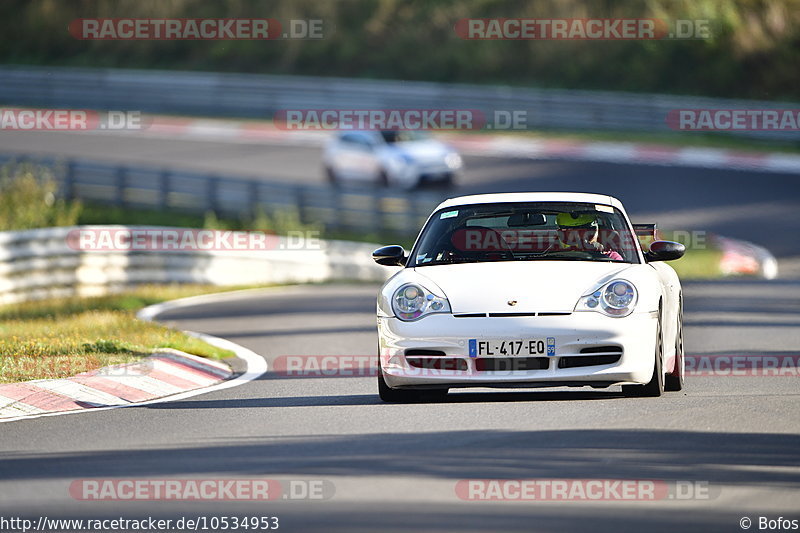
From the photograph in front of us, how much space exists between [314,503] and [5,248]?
611 inches

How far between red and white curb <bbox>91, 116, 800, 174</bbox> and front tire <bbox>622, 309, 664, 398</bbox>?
27.3m

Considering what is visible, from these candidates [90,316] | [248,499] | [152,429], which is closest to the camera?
[248,499]

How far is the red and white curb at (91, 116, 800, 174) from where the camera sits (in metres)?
37.6

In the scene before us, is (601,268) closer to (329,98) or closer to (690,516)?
(690,516)

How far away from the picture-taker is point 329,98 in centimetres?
4534

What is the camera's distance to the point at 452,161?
36.3m

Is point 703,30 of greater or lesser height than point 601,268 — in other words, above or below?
above

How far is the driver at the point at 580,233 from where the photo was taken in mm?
10742

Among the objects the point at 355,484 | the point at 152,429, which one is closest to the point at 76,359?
the point at 152,429

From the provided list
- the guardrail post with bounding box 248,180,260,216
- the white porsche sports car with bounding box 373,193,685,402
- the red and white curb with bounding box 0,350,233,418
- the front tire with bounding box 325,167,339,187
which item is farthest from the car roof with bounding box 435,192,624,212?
the front tire with bounding box 325,167,339,187

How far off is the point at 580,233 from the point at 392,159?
84.0 ft

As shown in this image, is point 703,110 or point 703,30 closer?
point 703,110

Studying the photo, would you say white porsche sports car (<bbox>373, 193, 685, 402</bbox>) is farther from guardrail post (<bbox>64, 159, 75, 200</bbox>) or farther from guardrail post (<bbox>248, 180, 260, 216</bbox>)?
guardrail post (<bbox>64, 159, 75, 200</bbox>)

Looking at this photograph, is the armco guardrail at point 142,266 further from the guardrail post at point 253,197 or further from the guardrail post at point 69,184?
the guardrail post at point 69,184
